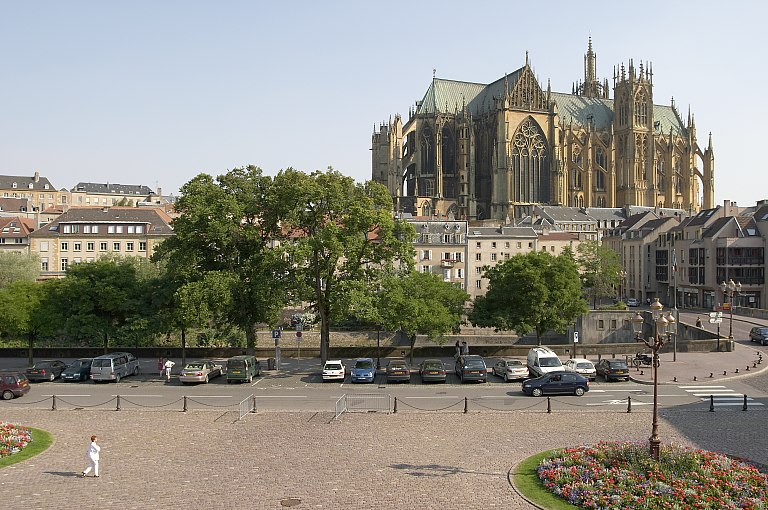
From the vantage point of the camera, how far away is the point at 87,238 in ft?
272

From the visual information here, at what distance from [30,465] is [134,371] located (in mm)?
22469

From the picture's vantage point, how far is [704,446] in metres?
25.2

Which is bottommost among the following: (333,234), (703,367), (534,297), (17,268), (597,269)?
(703,367)

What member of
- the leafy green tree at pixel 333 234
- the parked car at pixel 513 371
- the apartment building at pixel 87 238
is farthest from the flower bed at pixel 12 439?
the apartment building at pixel 87 238

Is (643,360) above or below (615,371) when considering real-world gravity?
below

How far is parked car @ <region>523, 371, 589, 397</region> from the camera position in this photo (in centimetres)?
3588

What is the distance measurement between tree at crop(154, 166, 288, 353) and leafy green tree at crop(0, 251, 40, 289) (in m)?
33.3

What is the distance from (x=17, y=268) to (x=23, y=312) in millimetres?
27093

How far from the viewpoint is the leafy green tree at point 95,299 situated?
4897 centimetres

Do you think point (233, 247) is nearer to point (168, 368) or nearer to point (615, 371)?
point (168, 368)

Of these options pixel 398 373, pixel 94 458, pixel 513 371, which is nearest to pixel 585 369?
pixel 513 371

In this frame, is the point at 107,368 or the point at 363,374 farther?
the point at 107,368

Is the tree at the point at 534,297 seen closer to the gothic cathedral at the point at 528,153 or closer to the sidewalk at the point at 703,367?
the sidewalk at the point at 703,367

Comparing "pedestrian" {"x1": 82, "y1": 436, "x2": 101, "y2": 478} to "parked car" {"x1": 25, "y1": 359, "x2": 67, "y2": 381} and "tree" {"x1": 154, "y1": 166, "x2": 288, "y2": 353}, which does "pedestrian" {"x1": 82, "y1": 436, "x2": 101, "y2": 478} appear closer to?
"tree" {"x1": 154, "y1": 166, "x2": 288, "y2": 353}
